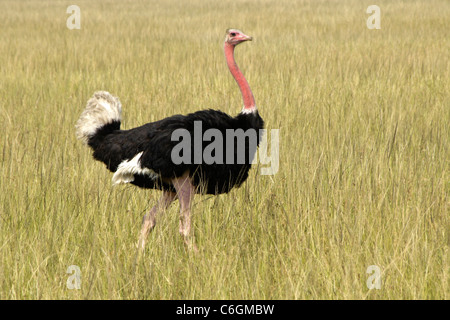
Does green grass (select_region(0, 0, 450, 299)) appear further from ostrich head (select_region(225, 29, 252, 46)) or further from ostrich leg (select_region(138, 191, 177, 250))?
ostrich head (select_region(225, 29, 252, 46))

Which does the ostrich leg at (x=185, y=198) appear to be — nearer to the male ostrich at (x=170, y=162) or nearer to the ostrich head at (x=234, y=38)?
the male ostrich at (x=170, y=162)

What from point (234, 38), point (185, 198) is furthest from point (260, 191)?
point (234, 38)

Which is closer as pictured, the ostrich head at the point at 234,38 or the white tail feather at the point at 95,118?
the white tail feather at the point at 95,118

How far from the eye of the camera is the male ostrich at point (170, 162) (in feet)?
11.7

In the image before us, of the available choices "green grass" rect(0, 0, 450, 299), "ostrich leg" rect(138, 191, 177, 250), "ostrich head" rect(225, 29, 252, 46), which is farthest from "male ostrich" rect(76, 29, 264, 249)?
"ostrich head" rect(225, 29, 252, 46)

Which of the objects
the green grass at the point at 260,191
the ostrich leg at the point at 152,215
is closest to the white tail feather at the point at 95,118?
the green grass at the point at 260,191

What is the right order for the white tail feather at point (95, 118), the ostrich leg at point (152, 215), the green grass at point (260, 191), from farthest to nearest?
the white tail feather at point (95, 118) → the ostrich leg at point (152, 215) → the green grass at point (260, 191)

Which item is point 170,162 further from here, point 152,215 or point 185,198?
point 152,215

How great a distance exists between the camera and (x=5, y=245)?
330 cm

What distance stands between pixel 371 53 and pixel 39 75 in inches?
211

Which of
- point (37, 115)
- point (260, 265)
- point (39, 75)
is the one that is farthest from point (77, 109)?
point (260, 265)

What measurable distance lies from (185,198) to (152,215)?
22 centimetres

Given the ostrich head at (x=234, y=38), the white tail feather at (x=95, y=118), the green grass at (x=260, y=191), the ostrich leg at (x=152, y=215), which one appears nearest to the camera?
the green grass at (x=260, y=191)
